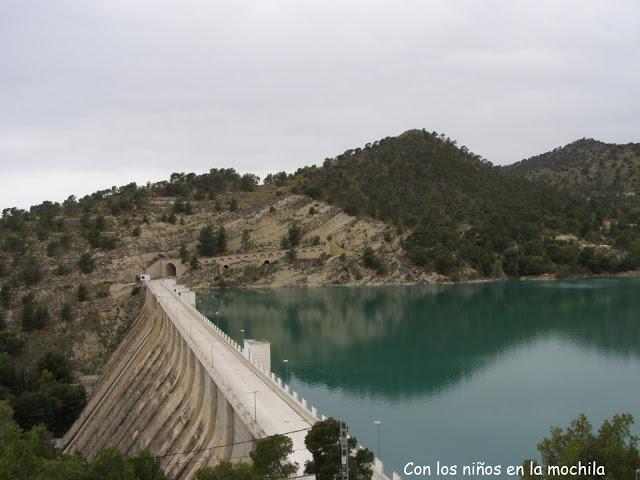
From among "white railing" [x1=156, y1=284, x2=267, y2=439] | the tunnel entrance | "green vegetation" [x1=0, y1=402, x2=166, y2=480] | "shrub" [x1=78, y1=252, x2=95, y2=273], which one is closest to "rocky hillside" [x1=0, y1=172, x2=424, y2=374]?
"shrub" [x1=78, y1=252, x2=95, y2=273]

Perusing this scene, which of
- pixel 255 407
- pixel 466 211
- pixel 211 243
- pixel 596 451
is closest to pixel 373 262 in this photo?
pixel 466 211

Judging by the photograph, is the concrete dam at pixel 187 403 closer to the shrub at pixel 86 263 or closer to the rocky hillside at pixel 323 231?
the rocky hillside at pixel 323 231

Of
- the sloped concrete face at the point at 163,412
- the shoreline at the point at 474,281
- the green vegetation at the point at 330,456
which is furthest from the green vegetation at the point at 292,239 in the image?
the green vegetation at the point at 330,456

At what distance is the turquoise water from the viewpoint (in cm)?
2903

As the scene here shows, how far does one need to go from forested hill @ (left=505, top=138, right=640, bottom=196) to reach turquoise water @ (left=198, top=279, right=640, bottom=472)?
5517 centimetres

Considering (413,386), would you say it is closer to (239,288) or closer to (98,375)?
(98,375)

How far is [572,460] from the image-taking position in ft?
44.3

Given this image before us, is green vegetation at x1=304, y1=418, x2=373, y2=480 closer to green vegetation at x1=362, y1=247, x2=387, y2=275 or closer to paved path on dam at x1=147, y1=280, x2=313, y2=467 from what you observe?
paved path on dam at x1=147, y1=280, x2=313, y2=467

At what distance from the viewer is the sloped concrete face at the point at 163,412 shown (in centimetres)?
2391

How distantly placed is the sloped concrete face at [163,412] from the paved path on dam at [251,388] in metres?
0.83

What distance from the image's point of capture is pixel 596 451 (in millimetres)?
13477

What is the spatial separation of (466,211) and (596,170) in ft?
171

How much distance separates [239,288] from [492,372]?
57.2m

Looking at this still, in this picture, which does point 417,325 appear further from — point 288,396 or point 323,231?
point 323,231
